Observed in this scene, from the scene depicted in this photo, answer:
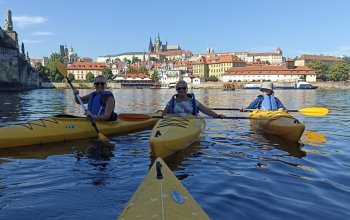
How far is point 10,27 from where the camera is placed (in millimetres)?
113438

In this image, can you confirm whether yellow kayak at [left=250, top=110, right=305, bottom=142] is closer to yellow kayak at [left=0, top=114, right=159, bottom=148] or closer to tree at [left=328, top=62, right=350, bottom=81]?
yellow kayak at [left=0, top=114, right=159, bottom=148]

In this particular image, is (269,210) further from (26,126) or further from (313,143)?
(26,126)

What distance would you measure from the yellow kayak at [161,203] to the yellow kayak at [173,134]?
2.87 meters

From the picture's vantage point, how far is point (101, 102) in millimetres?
10188

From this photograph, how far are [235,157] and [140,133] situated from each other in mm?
4309

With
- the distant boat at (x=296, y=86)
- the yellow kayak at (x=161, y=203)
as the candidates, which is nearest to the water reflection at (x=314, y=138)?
the yellow kayak at (x=161, y=203)

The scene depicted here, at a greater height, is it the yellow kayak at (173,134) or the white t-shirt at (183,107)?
the white t-shirt at (183,107)

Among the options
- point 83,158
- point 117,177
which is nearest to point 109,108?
point 83,158

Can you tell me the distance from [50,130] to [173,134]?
11.4 ft

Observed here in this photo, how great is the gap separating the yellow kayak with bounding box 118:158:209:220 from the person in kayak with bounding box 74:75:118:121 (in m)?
5.99

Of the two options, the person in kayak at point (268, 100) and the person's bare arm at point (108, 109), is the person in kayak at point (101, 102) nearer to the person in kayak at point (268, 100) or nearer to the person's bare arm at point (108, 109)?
the person's bare arm at point (108, 109)

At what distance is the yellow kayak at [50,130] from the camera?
Answer: 8.74 metres

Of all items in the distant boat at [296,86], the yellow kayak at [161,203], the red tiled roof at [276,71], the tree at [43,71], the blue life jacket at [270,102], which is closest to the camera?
the yellow kayak at [161,203]

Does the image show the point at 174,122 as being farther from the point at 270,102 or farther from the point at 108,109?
the point at 270,102
